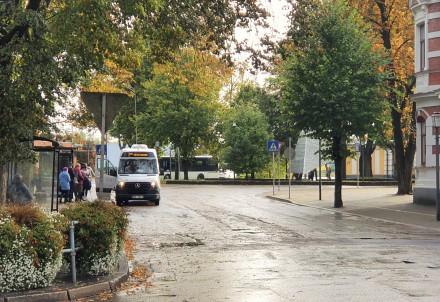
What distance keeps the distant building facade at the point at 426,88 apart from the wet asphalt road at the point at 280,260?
25.2ft

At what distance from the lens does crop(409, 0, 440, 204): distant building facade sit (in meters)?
29.7

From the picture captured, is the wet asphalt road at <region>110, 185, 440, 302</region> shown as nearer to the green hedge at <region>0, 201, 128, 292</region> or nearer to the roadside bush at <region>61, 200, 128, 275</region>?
the roadside bush at <region>61, 200, 128, 275</region>

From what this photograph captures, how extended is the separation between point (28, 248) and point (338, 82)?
21201 millimetres

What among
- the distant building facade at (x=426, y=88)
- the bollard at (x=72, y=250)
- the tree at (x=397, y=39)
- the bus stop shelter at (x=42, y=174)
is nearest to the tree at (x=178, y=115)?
the tree at (x=397, y=39)

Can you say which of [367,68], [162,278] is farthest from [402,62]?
[162,278]

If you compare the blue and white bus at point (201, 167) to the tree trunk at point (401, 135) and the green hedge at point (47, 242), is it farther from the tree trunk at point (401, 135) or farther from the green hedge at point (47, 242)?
the green hedge at point (47, 242)

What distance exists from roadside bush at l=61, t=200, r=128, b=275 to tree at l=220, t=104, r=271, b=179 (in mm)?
Answer: 52180

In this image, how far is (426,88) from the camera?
2991 centimetres

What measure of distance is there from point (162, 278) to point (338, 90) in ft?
62.9

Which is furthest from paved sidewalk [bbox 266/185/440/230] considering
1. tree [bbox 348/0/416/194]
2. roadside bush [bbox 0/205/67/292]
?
roadside bush [bbox 0/205/67/292]

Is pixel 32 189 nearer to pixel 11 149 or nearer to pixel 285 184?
pixel 11 149

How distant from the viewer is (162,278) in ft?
37.0

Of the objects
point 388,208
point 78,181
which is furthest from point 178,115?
point 388,208

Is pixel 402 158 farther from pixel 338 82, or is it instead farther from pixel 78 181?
pixel 78 181
